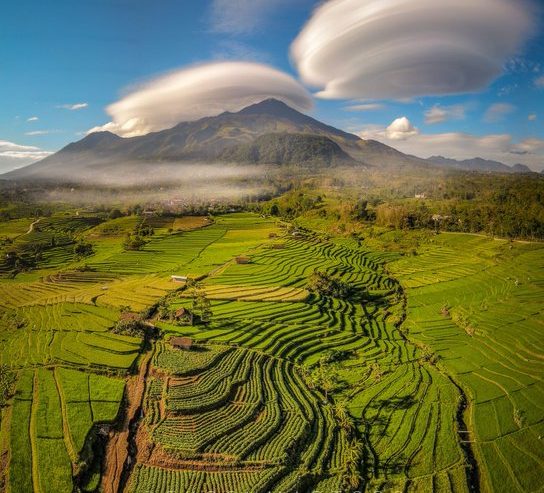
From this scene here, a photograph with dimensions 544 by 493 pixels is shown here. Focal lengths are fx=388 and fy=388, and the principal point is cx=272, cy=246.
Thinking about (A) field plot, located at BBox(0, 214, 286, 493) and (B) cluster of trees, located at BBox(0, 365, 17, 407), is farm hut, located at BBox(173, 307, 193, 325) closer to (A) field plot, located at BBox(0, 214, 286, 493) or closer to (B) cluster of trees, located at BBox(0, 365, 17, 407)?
(A) field plot, located at BBox(0, 214, 286, 493)

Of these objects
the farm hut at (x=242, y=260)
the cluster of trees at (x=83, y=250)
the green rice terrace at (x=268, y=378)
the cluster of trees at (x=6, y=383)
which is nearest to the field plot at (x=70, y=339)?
the green rice terrace at (x=268, y=378)

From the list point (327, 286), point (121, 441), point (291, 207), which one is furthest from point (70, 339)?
point (291, 207)

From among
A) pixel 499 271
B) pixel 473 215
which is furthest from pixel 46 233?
pixel 473 215

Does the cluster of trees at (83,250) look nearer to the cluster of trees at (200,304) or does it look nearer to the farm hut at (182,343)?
the cluster of trees at (200,304)

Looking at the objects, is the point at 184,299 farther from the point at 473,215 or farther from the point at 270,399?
the point at 473,215

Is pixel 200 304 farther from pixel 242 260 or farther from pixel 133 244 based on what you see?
pixel 133 244

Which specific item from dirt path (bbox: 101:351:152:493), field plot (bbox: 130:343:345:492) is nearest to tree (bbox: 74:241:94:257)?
field plot (bbox: 130:343:345:492)
